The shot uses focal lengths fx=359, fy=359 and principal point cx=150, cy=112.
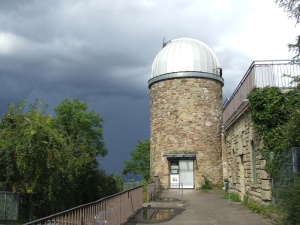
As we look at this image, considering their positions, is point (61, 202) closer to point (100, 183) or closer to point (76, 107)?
point (100, 183)

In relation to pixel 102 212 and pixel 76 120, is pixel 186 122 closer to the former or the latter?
pixel 76 120

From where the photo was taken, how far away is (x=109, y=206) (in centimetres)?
945

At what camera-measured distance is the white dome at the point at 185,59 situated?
28094 mm

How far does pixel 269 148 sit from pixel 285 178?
5.94 feet

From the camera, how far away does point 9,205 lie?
1511cm

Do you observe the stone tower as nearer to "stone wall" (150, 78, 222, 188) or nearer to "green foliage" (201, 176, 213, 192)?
"stone wall" (150, 78, 222, 188)

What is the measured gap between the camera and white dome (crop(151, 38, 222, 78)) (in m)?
28.1

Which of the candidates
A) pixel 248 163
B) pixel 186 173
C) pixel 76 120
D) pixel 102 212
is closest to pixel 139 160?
pixel 76 120

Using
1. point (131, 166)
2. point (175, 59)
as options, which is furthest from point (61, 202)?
point (131, 166)

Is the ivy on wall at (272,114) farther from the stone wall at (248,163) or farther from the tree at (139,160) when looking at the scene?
the tree at (139,160)

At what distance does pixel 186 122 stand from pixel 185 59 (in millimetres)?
5122

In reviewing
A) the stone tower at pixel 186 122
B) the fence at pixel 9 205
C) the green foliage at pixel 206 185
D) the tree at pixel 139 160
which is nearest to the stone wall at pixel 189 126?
the stone tower at pixel 186 122

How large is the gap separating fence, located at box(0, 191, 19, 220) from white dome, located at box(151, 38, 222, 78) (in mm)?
16175

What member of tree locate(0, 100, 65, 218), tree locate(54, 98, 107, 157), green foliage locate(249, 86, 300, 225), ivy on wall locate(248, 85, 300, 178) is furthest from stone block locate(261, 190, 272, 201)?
tree locate(54, 98, 107, 157)
